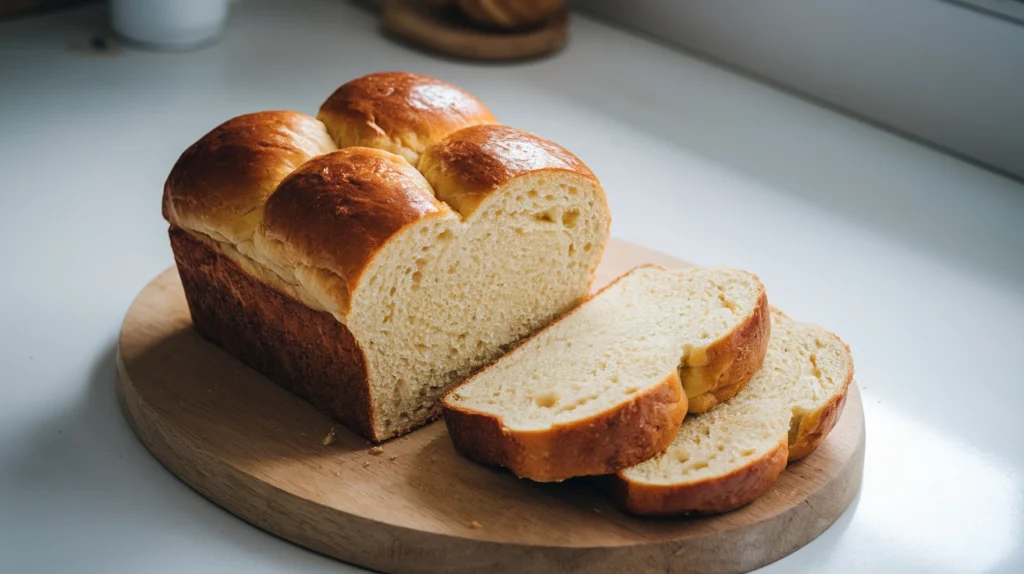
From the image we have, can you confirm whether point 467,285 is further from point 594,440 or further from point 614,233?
point 614,233

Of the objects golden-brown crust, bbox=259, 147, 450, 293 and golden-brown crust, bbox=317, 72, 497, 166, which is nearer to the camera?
golden-brown crust, bbox=259, 147, 450, 293

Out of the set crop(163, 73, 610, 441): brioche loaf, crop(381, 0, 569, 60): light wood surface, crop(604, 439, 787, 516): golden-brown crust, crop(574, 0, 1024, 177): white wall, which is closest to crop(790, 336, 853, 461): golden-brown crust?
crop(604, 439, 787, 516): golden-brown crust

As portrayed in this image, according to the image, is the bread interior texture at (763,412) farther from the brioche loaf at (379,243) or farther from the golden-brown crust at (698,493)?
the brioche loaf at (379,243)

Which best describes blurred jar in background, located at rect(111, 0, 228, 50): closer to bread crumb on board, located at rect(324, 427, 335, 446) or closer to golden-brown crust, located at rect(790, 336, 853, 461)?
bread crumb on board, located at rect(324, 427, 335, 446)

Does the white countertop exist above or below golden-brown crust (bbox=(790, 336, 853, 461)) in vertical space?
below

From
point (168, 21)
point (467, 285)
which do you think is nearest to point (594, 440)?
point (467, 285)

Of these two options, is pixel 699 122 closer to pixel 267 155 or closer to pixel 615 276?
pixel 615 276

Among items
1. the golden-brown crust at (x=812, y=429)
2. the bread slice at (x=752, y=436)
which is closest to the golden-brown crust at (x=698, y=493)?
the bread slice at (x=752, y=436)
